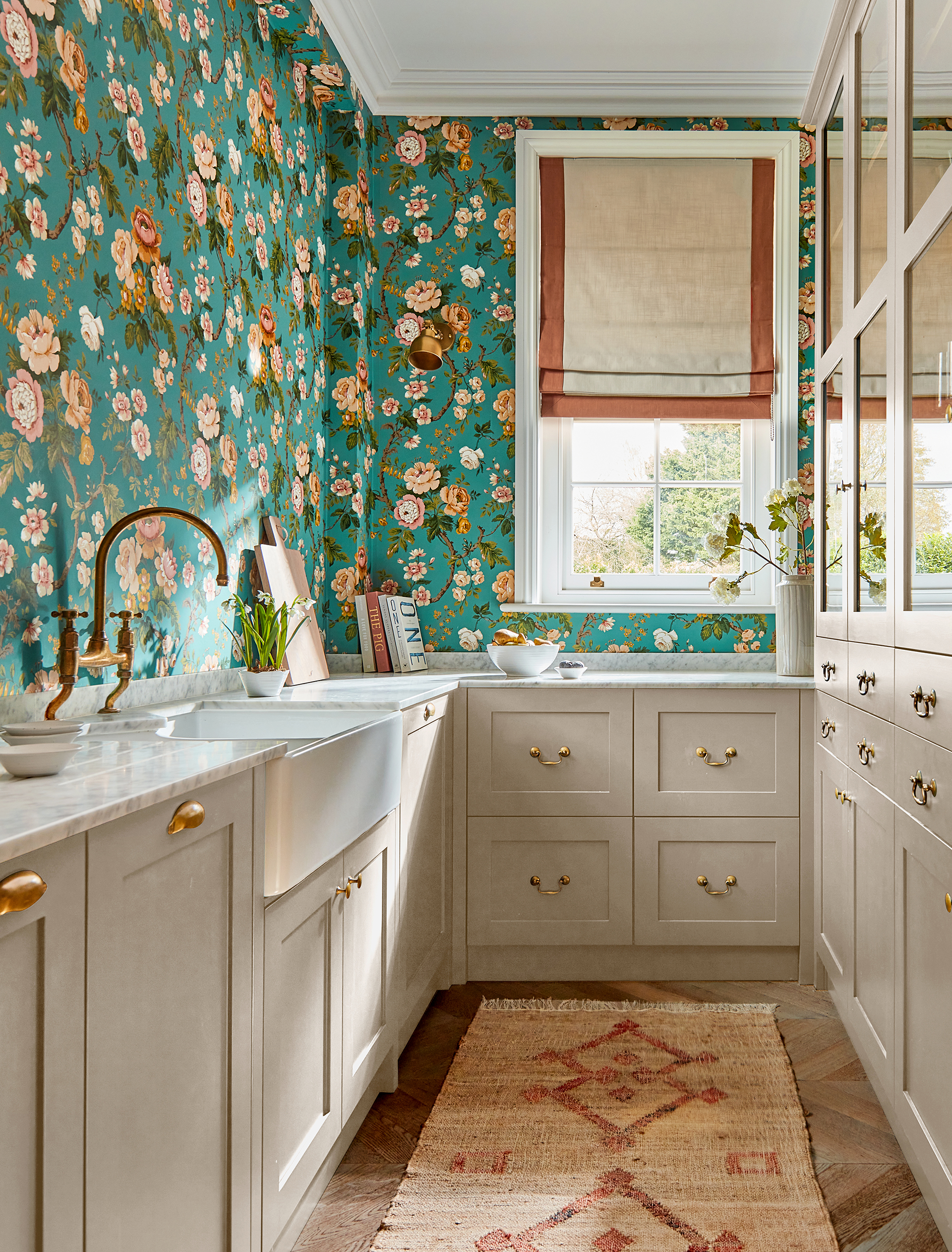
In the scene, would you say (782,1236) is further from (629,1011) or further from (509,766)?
(509,766)

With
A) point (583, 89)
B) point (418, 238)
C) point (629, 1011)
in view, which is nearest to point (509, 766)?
point (629, 1011)

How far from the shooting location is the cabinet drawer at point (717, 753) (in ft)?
8.57

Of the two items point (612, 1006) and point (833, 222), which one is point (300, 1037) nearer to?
point (612, 1006)

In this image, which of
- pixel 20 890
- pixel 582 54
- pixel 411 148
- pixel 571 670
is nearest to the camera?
pixel 20 890

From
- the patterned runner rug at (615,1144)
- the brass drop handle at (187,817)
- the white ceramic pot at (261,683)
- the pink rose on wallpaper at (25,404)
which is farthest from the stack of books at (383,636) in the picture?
the brass drop handle at (187,817)

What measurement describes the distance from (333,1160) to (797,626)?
6.11 ft

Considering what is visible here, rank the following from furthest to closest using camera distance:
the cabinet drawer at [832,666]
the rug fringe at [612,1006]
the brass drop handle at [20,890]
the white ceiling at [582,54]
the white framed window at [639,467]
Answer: the white framed window at [639,467]
the white ceiling at [582,54]
the rug fringe at [612,1006]
the cabinet drawer at [832,666]
the brass drop handle at [20,890]

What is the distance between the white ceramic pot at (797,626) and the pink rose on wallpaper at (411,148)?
186cm

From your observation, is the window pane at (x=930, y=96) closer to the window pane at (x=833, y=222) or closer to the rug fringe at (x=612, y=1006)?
the window pane at (x=833, y=222)

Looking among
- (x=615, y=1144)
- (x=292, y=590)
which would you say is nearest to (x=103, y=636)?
(x=292, y=590)

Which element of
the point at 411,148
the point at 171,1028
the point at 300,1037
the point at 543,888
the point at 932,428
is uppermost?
the point at 411,148

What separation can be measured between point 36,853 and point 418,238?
2855 mm

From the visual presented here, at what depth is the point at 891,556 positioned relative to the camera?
1.76 metres

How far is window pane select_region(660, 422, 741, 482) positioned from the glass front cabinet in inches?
29.9
